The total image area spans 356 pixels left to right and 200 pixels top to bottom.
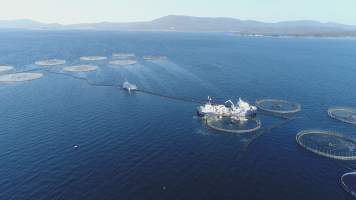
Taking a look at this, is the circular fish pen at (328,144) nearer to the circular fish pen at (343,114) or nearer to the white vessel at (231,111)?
the circular fish pen at (343,114)

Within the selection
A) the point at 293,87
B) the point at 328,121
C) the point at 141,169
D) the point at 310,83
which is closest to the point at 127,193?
the point at 141,169

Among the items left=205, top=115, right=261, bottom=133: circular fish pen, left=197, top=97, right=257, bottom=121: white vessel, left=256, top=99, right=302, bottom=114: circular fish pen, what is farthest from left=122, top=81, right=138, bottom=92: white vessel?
left=256, top=99, right=302, bottom=114: circular fish pen

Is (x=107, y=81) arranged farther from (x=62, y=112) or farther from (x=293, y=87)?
(x=293, y=87)

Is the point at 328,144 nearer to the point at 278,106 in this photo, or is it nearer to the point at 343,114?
the point at 343,114

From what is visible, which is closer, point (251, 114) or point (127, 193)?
point (127, 193)

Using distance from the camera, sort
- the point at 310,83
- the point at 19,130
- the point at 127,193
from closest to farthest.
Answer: the point at 127,193
the point at 19,130
the point at 310,83

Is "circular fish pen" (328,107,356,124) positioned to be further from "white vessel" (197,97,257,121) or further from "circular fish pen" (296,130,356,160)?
"white vessel" (197,97,257,121)

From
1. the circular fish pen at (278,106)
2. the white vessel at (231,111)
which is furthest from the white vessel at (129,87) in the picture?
the circular fish pen at (278,106)
